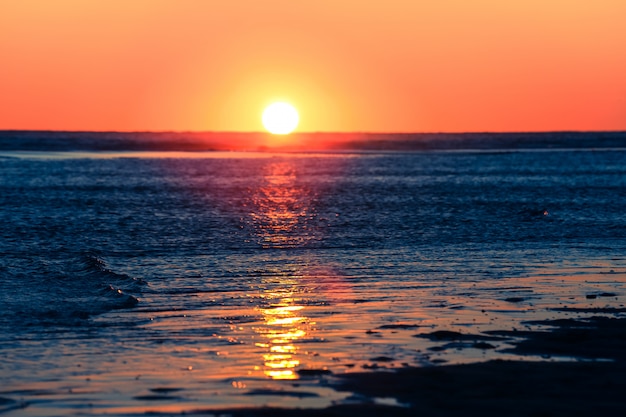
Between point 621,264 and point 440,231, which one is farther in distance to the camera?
point 440,231

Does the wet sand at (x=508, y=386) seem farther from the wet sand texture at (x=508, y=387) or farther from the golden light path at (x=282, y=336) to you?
the golden light path at (x=282, y=336)

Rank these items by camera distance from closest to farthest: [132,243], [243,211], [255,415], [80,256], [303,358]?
[255,415]
[303,358]
[80,256]
[132,243]
[243,211]

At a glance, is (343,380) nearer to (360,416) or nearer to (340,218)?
(360,416)

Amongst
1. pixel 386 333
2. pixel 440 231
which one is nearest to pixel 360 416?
pixel 386 333

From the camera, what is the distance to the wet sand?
934 centimetres

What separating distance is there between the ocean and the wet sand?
0.94ft

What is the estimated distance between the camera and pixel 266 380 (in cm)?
1038

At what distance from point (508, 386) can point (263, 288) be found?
22.5ft

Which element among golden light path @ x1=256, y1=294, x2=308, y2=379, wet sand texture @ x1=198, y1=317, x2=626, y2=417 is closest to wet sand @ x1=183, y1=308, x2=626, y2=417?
wet sand texture @ x1=198, y1=317, x2=626, y2=417

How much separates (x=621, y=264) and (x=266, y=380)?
1056 centimetres

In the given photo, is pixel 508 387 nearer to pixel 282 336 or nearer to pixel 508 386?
pixel 508 386

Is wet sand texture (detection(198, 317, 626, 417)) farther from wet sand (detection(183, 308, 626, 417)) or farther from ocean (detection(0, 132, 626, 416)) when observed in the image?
ocean (detection(0, 132, 626, 416))

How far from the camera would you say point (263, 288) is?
1638 cm

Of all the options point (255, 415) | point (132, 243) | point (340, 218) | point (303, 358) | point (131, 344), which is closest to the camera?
point (255, 415)
